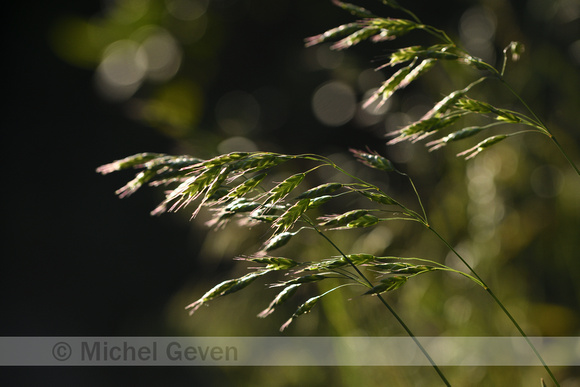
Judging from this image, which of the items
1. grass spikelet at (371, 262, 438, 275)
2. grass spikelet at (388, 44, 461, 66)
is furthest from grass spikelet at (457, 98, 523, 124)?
grass spikelet at (371, 262, 438, 275)

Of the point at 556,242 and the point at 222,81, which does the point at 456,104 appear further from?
the point at 222,81

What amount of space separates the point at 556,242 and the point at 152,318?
1.45 m

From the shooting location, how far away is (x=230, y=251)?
1.05m

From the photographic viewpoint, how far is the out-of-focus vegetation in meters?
0.94

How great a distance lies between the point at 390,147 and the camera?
1686 millimetres

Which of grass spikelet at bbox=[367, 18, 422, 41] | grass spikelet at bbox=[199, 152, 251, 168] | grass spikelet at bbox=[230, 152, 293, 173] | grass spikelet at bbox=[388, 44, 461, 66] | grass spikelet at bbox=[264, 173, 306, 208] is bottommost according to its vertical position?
grass spikelet at bbox=[264, 173, 306, 208]

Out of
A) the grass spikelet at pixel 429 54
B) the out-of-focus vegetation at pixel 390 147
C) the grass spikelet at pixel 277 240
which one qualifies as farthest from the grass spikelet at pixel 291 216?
the out-of-focus vegetation at pixel 390 147

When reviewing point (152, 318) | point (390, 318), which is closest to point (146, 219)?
point (152, 318)

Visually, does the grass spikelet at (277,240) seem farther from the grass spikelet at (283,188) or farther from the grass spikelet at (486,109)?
the grass spikelet at (486,109)

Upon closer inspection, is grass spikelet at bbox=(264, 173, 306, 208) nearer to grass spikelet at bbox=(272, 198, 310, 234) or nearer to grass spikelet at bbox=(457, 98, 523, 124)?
grass spikelet at bbox=(272, 198, 310, 234)

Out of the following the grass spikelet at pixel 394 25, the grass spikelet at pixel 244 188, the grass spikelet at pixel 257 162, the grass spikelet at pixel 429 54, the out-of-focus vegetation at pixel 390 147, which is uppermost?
the grass spikelet at pixel 394 25

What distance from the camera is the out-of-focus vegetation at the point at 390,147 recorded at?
945 mm

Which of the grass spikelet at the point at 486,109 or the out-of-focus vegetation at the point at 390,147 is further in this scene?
the out-of-focus vegetation at the point at 390,147

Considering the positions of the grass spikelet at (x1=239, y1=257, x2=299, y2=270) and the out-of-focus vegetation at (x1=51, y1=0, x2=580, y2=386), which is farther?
the out-of-focus vegetation at (x1=51, y1=0, x2=580, y2=386)
